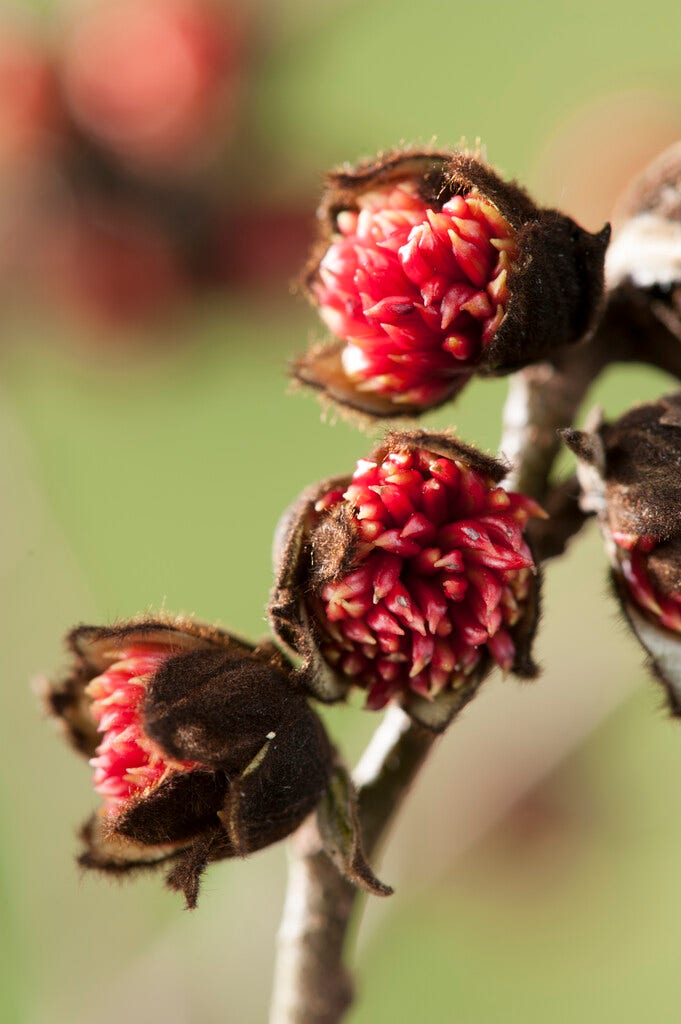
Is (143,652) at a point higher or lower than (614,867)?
higher

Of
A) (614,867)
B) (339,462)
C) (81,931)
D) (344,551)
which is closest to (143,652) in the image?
(344,551)

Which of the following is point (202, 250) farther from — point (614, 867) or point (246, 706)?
point (614, 867)

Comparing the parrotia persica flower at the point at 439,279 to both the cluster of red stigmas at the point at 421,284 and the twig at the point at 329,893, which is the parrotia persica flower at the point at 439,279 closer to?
the cluster of red stigmas at the point at 421,284

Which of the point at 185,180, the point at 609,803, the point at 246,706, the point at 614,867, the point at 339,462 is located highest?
the point at 185,180

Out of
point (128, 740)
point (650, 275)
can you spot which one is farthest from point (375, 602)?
point (650, 275)

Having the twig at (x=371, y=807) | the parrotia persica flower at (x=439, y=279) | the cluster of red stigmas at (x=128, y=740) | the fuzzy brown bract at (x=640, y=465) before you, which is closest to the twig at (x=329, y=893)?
the twig at (x=371, y=807)

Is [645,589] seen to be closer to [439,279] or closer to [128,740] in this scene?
[439,279]

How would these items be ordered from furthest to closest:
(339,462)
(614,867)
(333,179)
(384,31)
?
(384,31)
(339,462)
(614,867)
(333,179)
